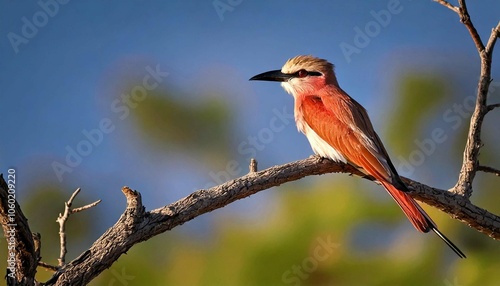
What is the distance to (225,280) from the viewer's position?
500cm

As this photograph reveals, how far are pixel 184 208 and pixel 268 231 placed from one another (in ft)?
9.61

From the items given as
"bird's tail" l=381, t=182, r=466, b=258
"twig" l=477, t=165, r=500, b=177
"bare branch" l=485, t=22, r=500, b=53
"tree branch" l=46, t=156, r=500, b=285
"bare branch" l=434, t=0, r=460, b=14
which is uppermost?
"bare branch" l=434, t=0, r=460, b=14

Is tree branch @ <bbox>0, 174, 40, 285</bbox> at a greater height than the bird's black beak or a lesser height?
lesser

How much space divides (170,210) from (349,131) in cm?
113

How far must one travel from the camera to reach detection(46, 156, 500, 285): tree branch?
6.62 ft

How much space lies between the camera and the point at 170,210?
220 cm

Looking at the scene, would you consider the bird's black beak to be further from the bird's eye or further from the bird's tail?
the bird's tail

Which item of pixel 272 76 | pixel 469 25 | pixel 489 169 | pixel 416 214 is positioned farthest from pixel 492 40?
pixel 272 76

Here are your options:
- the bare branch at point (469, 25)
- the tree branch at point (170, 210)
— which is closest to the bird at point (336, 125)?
the tree branch at point (170, 210)

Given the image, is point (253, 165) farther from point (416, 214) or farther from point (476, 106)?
point (476, 106)

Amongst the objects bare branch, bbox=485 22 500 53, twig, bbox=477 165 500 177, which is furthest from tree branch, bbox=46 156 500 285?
bare branch, bbox=485 22 500 53

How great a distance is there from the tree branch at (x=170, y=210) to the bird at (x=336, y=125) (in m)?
A: 0.14

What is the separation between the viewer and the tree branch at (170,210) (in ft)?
6.62

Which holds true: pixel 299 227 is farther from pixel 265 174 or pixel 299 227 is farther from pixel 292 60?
pixel 265 174
